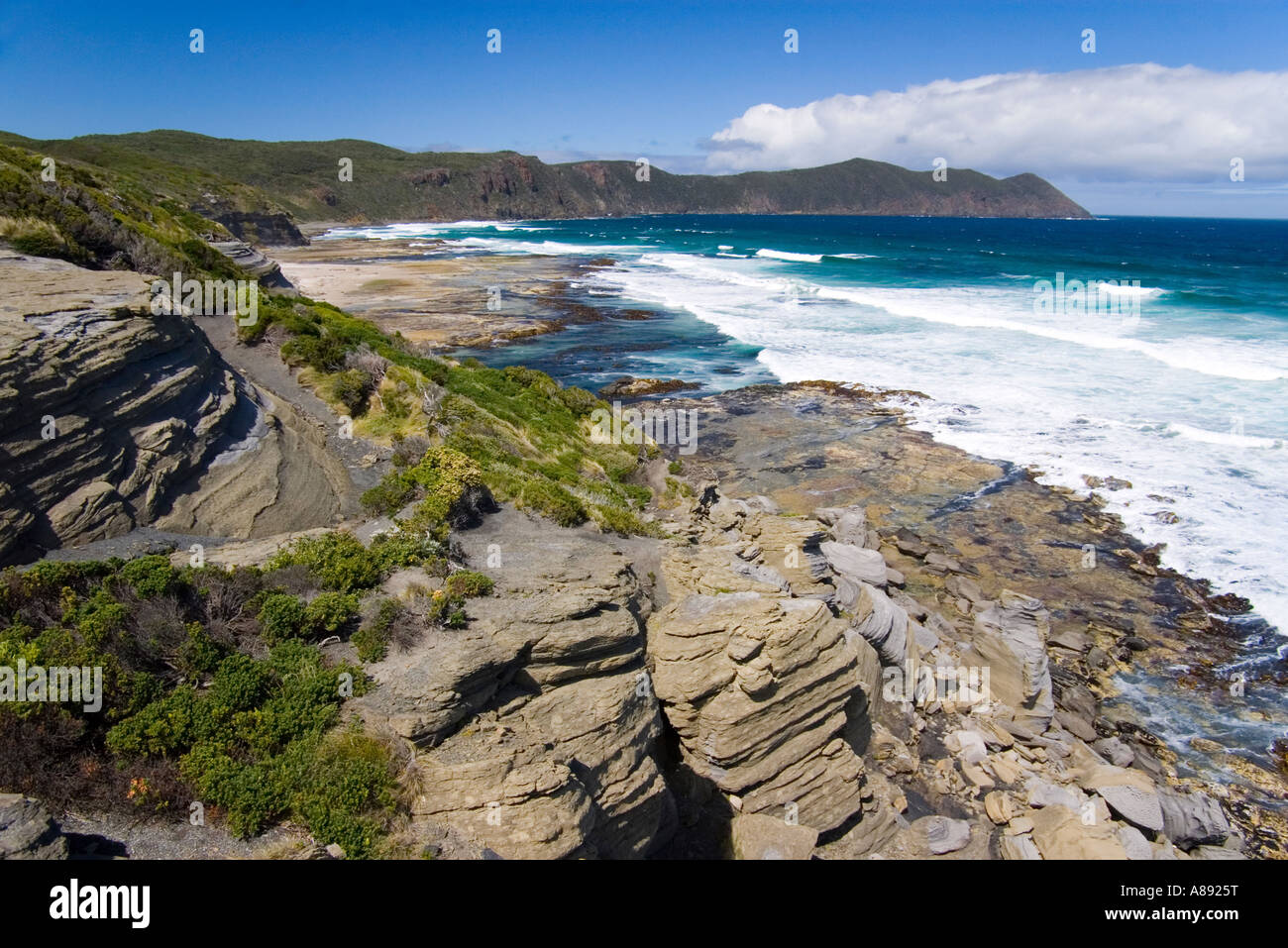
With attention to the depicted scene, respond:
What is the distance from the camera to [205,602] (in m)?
8.63

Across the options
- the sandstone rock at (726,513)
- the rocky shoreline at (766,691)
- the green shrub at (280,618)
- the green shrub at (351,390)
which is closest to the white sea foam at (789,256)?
the sandstone rock at (726,513)

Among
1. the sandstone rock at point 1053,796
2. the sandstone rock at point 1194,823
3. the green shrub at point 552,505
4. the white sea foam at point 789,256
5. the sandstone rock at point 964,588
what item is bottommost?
the sandstone rock at point 1194,823

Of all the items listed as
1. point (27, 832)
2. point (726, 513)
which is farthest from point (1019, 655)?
point (27, 832)

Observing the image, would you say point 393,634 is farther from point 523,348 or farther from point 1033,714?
point 523,348

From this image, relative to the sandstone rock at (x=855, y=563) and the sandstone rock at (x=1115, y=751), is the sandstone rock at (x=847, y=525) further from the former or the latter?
the sandstone rock at (x=1115, y=751)

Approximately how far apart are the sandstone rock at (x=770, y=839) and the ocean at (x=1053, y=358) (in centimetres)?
1468

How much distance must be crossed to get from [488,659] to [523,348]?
120ft

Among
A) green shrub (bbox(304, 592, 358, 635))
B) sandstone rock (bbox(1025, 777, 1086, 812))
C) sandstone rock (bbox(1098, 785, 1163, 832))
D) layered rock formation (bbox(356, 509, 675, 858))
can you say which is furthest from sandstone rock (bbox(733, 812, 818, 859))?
green shrub (bbox(304, 592, 358, 635))

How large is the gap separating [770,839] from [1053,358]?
3862cm

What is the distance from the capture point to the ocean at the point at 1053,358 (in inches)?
876

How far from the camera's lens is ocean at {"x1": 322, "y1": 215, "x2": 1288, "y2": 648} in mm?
22250

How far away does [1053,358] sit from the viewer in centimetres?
3938

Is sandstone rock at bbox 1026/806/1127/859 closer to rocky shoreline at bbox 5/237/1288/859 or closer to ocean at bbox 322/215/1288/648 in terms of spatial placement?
rocky shoreline at bbox 5/237/1288/859

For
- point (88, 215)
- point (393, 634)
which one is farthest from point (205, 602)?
point (88, 215)
